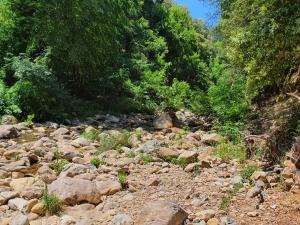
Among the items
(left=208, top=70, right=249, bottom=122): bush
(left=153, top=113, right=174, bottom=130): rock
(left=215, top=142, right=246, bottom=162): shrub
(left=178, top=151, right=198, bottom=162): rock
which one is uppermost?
(left=208, top=70, right=249, bottom=122): bush

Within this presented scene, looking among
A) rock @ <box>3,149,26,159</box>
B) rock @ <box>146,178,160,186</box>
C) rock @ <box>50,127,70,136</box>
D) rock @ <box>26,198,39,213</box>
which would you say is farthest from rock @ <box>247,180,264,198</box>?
rock @ <box>50,127,70,136</box>

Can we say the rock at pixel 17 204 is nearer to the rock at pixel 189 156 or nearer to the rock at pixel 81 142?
the rock at pixel 189 156

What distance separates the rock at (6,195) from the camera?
6055 millimetres

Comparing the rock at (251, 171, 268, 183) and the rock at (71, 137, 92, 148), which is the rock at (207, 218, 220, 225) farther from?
Result: the rock at (71, 137, 92, 148)

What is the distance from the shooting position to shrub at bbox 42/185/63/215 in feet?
18.4

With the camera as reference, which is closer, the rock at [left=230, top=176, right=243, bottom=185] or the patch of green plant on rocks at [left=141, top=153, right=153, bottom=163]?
the rock at [left=230, top=176, right=243, bottom=185]

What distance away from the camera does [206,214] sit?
5.21 meters

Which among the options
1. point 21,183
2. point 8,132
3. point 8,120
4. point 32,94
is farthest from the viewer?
point 32,94

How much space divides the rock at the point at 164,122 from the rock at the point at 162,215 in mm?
7218

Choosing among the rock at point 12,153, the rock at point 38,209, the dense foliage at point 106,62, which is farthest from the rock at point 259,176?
the rock at point 12,153

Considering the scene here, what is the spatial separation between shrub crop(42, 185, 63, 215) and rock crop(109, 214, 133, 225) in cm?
81

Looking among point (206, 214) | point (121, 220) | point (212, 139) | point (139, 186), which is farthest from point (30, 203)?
point (212, 139)

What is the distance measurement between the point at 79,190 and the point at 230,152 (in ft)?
10.1

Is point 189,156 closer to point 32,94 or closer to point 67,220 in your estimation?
point 67,220
